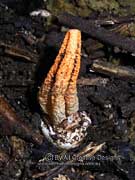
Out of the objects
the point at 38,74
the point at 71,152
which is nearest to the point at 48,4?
the point at 38,74

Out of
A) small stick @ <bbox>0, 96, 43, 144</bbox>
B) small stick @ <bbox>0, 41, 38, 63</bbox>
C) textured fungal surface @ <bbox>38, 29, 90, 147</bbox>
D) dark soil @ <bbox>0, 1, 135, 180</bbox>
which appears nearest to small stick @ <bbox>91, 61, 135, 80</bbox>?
dark soil @ <bbox>0, 1, 135, 180</bbox>

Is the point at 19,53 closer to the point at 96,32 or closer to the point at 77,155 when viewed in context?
the point at 96,32

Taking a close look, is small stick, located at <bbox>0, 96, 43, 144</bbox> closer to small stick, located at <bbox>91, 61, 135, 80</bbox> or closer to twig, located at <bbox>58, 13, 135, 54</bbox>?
small stick, located at <bbox>91, 61, 135, 80</bbox>

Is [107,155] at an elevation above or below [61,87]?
below

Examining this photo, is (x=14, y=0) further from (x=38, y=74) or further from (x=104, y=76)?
A: (x=104, y=76)

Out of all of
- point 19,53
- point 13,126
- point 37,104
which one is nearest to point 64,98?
point 37,104

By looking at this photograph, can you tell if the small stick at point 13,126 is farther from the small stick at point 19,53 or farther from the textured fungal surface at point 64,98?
the small stick at point 19,53
